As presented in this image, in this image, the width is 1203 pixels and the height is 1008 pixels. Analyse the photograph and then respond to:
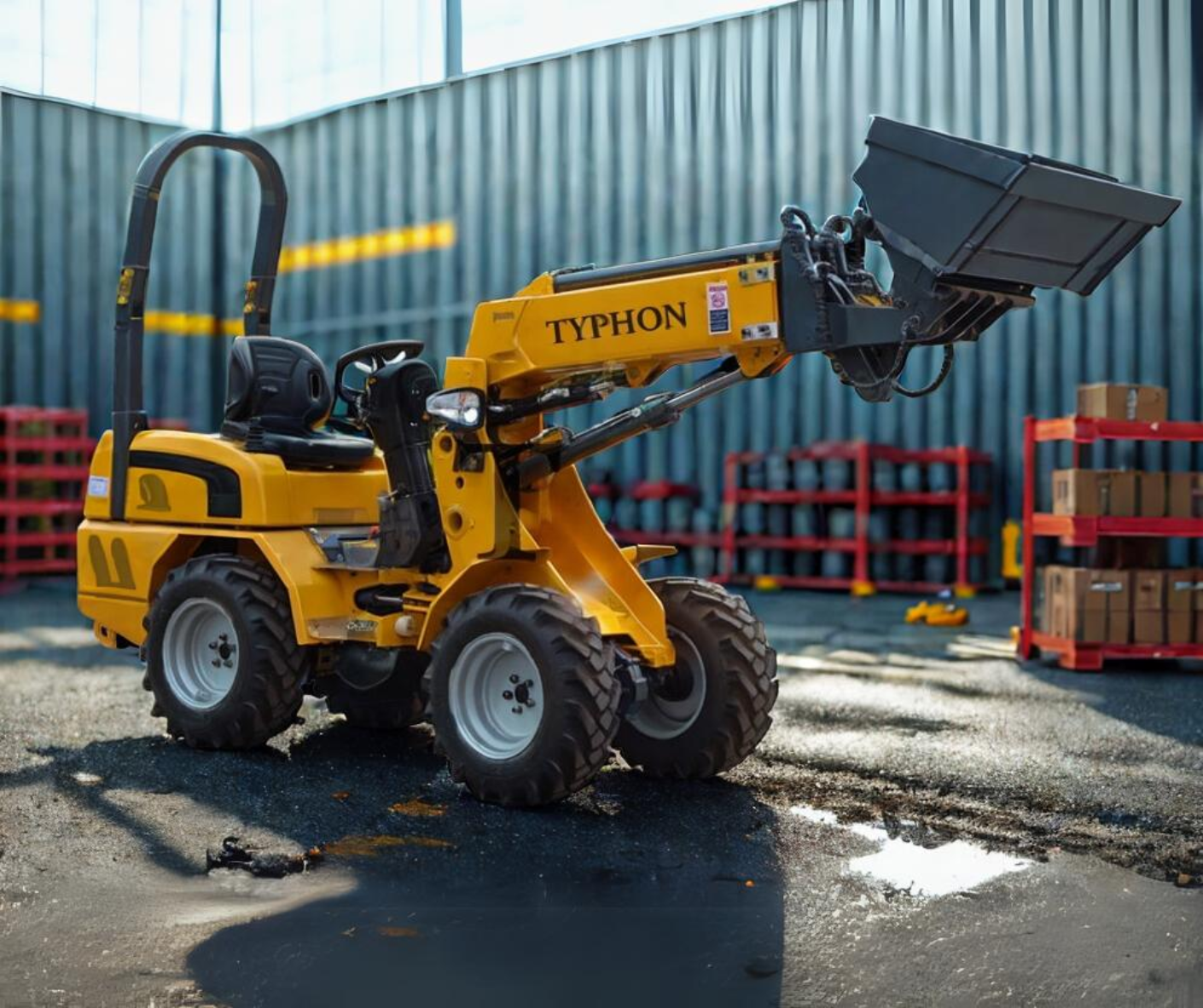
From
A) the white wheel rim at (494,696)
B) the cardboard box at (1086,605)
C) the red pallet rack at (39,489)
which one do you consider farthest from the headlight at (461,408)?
the red pallet rack at (39,489)

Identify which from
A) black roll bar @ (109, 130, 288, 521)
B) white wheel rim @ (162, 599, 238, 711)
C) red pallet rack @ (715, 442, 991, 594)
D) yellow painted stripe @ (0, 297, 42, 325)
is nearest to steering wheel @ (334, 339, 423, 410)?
black roll bar @ (109, 130, 288, 521)

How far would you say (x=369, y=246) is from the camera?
18.9 metres

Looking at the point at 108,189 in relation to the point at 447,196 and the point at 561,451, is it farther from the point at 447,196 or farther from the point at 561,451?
the point at 561,451

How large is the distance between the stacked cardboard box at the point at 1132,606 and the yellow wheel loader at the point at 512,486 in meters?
4.50

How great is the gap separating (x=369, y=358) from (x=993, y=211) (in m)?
3.28

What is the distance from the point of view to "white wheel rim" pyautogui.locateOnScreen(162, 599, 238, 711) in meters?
6.26

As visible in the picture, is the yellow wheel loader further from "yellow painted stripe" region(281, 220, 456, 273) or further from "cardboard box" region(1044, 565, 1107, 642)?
"yellow painted stripe" region(281, 220, 456, 273)

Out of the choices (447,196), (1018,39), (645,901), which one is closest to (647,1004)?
(645,901)

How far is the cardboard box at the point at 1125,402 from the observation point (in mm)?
9453

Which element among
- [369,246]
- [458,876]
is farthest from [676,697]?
[369,246]

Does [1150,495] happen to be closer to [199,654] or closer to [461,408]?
[461,408]

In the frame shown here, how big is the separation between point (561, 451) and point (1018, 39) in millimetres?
10618

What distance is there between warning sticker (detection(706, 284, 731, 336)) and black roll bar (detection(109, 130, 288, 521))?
9.04 feet

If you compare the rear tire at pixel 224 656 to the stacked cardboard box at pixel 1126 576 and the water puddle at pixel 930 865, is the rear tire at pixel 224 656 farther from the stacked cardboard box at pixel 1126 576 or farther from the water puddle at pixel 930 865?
the stacked cardboard box at pixel 1126 576
